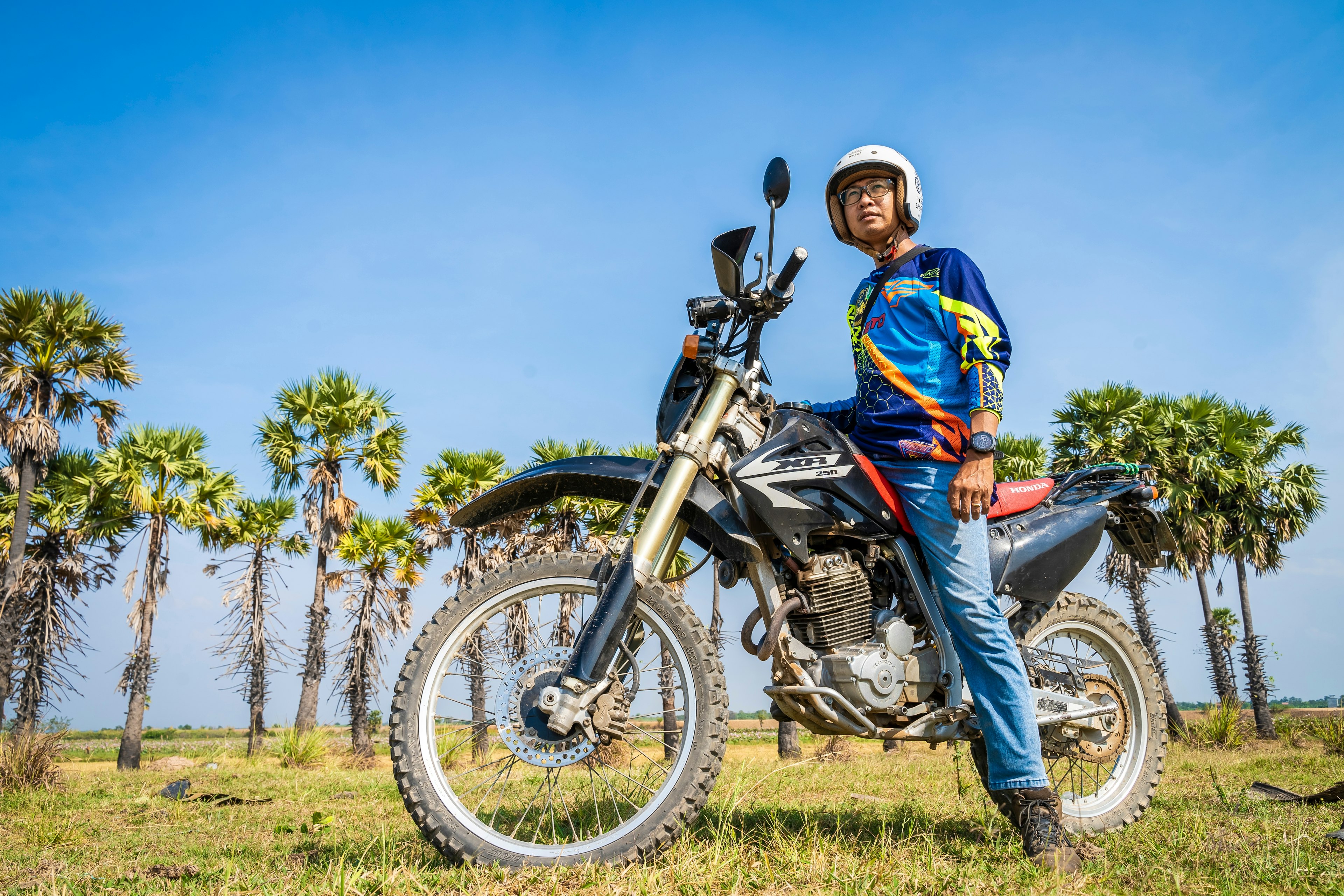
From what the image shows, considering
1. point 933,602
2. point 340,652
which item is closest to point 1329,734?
point 933,602

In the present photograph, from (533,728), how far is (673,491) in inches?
36.1

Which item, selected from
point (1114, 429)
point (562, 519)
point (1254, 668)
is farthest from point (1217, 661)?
point (562, 519)

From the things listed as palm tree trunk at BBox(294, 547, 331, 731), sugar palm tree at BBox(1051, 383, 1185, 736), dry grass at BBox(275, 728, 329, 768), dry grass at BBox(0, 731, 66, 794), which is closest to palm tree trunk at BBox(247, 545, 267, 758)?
palm tree trunk at BBox(294, 547, 331, 731)

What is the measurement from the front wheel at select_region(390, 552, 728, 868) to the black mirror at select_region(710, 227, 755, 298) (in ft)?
3.80

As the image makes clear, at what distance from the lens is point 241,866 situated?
9.59 ft

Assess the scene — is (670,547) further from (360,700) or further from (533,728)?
(360,700)

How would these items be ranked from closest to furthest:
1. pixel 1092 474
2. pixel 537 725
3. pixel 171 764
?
1. pixel 537 725
2. pixel 1092 474
3. pixel 171 764

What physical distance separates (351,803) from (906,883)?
15.2 feet

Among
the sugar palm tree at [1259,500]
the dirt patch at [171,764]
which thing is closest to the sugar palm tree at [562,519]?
the dirt patch at [171,764]

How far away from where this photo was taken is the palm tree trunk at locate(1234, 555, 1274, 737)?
770 inches

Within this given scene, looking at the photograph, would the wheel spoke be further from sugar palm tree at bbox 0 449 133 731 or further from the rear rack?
sugar palm tree at bbox 0 449 133 731

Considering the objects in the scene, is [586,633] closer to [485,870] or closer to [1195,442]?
[485,870]

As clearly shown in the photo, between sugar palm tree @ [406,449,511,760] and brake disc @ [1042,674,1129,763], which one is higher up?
sugar palm tree @ [406,449,511,760]

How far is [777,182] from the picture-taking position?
289cm
